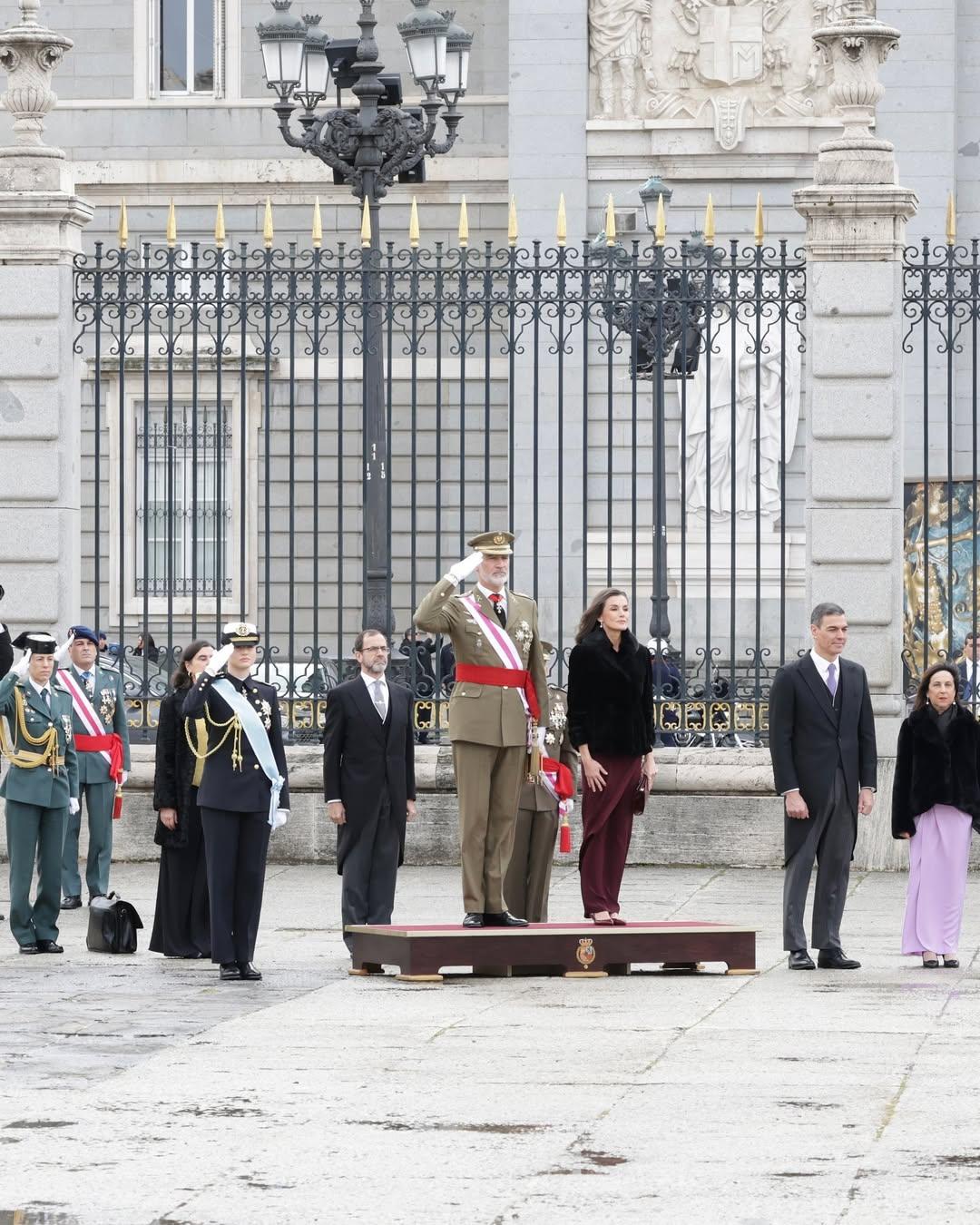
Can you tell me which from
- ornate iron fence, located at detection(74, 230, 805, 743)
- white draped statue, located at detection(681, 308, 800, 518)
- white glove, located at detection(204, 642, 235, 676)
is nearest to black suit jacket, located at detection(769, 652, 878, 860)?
white glove, located at detection(204, 642, 235, 676)

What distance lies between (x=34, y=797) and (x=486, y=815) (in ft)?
7.95

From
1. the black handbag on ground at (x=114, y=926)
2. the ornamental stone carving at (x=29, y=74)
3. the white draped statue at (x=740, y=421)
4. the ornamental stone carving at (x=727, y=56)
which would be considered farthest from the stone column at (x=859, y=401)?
the ornamental stone carving at (x=727, y=56)

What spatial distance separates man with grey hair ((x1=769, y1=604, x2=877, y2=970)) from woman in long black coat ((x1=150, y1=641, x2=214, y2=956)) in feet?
8.84

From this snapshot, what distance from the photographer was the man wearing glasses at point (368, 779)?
11.1 meters

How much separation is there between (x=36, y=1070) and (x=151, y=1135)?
1.24 meters

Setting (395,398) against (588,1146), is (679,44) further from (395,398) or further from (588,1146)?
(588,1146)

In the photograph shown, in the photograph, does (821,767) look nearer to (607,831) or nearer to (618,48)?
(607,831)

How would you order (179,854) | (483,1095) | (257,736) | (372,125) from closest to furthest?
(483,1095) < (257,736) < (179,854) < (372,125)

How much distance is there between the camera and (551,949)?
10.3 meters

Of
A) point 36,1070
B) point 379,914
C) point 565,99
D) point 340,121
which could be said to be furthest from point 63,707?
point 565,99

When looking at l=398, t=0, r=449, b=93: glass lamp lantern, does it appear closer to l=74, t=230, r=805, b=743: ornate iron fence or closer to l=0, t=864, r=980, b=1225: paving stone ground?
l=74, t=230, r=805, b=743: ornate iron fence

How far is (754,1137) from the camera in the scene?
6.86m

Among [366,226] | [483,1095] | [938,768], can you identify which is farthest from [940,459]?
[483,1095]

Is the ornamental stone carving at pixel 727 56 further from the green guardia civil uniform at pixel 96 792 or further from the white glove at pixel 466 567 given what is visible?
the white glove at pixel 466 567
